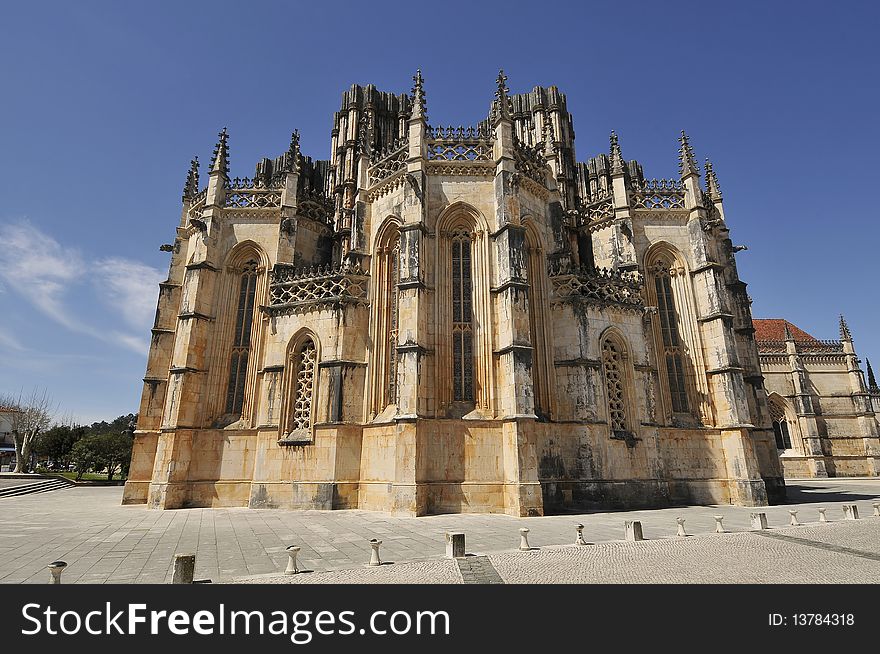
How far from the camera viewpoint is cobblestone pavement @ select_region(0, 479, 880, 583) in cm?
781

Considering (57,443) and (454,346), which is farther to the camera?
(57,443)

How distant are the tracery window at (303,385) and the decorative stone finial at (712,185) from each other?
23406 mm

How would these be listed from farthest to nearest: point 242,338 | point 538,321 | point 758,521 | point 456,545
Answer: point 242,338 < point 538,321 < point 758,521 < point 456,545

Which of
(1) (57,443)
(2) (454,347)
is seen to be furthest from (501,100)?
(1) (57,443)

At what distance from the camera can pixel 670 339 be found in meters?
22.9

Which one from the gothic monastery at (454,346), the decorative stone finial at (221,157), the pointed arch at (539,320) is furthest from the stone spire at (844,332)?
the decorative stone finial at (221,157)

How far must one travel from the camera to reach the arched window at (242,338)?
21.4 m

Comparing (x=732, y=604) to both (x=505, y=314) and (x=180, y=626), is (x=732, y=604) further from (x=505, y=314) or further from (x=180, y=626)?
(x=505, y=314)

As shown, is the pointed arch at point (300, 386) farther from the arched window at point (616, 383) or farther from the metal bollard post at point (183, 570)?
the metal bollard post at point (183, 570)

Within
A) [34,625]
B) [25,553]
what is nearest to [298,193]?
[25,553]

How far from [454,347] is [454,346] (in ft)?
0.14

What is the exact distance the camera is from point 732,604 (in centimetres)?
539

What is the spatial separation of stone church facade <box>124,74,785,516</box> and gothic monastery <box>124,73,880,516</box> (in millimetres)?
85

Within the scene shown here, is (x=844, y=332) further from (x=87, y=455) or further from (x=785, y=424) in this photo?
(x=87, y=455)
